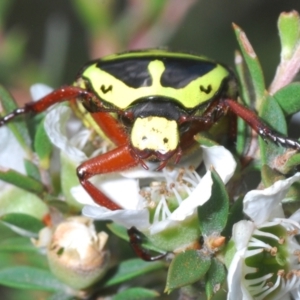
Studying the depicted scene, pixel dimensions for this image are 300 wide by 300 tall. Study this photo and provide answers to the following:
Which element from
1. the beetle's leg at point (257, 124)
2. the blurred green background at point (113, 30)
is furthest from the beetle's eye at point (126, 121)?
the blurred green background at point (113, 30)

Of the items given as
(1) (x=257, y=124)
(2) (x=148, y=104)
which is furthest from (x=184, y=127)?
(1) (x=257, y=124)

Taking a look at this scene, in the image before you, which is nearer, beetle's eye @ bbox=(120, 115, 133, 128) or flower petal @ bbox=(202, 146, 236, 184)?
flower petal @ bbox=(202, 146, 236, 184)

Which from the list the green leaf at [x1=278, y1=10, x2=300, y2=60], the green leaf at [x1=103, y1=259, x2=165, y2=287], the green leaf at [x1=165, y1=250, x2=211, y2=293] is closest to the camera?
the green leaf at [x1=165, y1=250, x2=211, y2=293]

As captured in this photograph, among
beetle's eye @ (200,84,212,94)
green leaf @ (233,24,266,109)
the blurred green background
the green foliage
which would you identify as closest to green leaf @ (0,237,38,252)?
the green foliage

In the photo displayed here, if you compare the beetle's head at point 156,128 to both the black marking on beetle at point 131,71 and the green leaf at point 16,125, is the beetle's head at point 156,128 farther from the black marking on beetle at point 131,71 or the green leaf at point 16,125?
the green leaf at point 16,125

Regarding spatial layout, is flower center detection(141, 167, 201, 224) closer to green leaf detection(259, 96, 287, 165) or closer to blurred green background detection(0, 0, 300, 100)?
green leaf detection(259, 96, 287, 165)

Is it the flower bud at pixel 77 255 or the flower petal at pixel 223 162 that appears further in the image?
the flower bud at pixel 77 255
